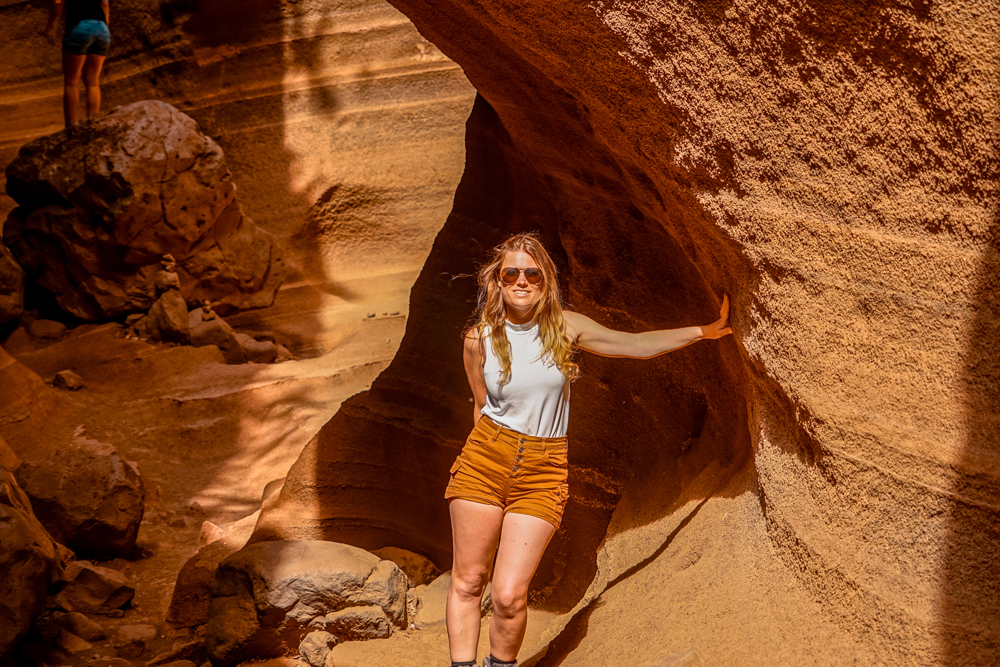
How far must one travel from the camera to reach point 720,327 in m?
2.57

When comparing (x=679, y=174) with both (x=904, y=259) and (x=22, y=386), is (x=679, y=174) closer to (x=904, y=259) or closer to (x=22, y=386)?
(x=904, y=259)

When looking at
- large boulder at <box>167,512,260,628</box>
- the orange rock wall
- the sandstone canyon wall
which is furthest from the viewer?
the orange rock wall

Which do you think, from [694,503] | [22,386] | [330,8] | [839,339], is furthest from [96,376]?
[839,339]

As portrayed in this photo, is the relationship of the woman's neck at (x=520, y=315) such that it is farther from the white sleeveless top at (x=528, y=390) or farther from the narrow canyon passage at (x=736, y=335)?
the narrow canyon passage at (x=736, y=335)

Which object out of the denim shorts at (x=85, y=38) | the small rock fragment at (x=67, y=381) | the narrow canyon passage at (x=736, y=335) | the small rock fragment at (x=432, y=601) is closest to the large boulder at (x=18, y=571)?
the narrow canyon passage at (x=736, y=335)

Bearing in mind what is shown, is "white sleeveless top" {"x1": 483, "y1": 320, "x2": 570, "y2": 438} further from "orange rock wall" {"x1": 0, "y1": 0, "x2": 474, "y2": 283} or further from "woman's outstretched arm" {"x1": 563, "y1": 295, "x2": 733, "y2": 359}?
"orange rock wall" {"x1": 0, "y1": 0, "x2": 474, "y2": 283}

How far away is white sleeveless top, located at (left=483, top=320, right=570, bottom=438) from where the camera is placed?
2527 mm

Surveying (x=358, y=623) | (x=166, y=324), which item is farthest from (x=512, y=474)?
(x=166, y=324)

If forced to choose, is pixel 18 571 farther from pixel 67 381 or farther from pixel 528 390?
pixel 67 381

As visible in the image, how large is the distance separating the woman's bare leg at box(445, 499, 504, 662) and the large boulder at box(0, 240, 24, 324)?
6.24 meters

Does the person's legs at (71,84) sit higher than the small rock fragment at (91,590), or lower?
higher

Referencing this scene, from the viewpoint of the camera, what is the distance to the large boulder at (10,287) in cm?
723

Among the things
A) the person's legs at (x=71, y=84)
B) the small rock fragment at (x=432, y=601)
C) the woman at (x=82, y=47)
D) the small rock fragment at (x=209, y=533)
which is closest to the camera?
the small rock fragment at (x=432, y=601)

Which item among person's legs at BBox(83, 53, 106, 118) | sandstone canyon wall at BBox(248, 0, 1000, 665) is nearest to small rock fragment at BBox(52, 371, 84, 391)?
person's legs at BBox(83, 53, 106, 118)
